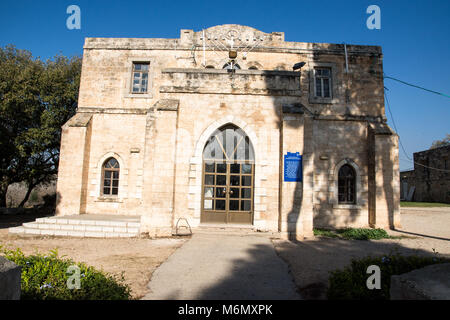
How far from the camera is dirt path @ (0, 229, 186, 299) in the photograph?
4.90 m

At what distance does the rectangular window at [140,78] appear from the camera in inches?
527

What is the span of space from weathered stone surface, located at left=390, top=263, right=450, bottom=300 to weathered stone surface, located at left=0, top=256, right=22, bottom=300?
11.7 ft

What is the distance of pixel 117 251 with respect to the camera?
6.71 metres

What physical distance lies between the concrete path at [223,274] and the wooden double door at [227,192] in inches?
68.6

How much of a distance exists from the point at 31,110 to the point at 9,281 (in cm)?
1453

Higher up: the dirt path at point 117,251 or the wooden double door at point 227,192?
the wooden double door at point 227,192

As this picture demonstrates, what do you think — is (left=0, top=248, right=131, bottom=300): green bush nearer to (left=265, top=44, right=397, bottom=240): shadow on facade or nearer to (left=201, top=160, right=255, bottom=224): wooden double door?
(left=201, top=160, right=255, bottom=224): wooden double door

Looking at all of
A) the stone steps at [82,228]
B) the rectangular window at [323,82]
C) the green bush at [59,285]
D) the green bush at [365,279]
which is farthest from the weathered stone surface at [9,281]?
the rectangular window at [323,82]

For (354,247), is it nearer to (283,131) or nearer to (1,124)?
(283,131)

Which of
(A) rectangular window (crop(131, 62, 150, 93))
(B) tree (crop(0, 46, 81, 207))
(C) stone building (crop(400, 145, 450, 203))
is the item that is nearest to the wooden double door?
(A) rectangular window (crop(131, 62, 150, 93))

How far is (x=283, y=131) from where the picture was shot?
8812mm

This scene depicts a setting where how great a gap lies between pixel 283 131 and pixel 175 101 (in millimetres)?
3912

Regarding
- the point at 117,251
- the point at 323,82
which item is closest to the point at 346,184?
the point at 323,82

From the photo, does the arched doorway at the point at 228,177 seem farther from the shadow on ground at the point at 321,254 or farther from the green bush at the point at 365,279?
the green bush at the point at 365,279
